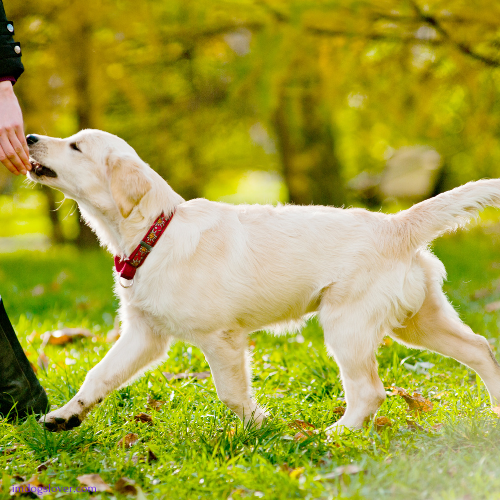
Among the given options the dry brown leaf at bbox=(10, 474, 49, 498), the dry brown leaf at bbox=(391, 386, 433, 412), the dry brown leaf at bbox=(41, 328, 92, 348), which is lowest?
the dry brown leaf at bbox=(41, 328, 92, 348)

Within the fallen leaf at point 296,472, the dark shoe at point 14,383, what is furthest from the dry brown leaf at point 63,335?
the fallen leaf at point 296,472

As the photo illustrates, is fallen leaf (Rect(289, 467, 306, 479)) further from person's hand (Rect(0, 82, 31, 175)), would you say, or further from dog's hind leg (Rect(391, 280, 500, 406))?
person's hand (Rect(0, 82, 31, 175))

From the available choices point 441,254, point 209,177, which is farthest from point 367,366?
point 209,177

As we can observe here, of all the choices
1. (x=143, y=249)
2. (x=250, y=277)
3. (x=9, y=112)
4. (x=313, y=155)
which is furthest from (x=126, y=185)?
(x=313, y=155)

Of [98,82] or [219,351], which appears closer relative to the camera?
[219,351]

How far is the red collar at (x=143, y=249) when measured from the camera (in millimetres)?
Answer: 2955

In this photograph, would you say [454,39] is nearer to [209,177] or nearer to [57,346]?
[57,346]

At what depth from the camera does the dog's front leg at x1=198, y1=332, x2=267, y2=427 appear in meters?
2.87

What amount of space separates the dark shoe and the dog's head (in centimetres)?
73

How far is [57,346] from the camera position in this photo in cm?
433

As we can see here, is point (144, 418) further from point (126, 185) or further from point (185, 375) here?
point (126, 185)

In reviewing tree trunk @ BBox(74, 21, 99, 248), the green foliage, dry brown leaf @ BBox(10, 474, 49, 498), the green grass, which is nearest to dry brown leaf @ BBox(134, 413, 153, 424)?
the green grass

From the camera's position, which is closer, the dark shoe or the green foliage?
the dark shoe

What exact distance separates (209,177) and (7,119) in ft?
28.8
